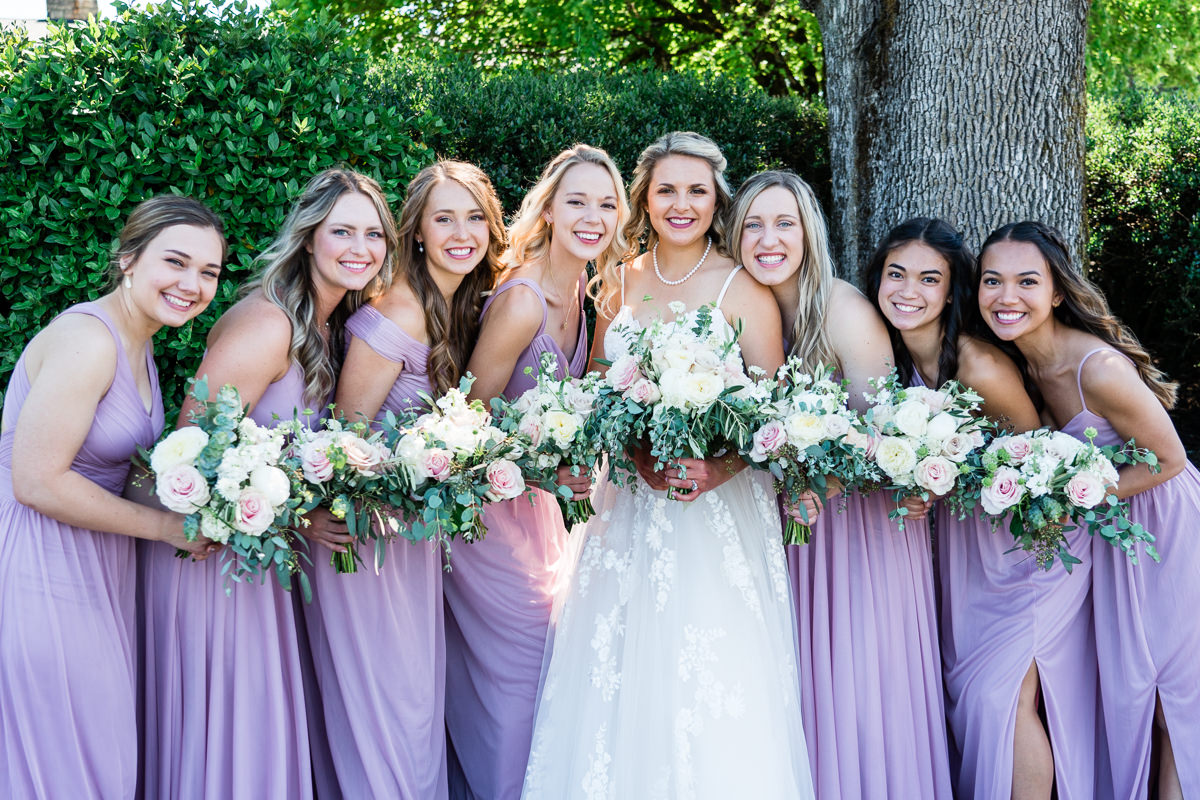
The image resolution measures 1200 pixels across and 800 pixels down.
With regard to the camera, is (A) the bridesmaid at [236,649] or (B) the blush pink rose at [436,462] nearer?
(B) the blush pink rose at [436,462]

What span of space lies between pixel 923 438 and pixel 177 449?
274 cm

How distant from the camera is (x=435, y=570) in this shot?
4.23m

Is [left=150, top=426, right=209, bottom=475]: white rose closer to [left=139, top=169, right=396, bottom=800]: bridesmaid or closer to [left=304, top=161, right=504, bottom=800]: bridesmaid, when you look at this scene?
[left=139, top=169, right=396, bottom=800]: bridesmaid

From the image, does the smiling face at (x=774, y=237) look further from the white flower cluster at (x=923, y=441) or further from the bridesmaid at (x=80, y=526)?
the bridesmaid at (x=80, y=526)

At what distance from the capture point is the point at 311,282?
422 centimetres

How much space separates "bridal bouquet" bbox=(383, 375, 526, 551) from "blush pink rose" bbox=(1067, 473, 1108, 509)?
209 cm

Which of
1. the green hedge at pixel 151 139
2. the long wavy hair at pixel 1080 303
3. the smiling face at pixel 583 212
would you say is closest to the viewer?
the long wavy hair at pixel 1080 303

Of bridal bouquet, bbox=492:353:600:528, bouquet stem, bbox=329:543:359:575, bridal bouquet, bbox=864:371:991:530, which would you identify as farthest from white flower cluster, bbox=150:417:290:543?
→ bridal bouquet, bbox=864:371:991:530

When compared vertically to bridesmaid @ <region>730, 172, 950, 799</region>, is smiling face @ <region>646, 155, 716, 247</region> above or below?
above

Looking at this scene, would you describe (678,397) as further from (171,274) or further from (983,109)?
(983,109)

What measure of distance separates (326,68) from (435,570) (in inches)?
114

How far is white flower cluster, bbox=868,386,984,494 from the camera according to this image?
12.5 ft

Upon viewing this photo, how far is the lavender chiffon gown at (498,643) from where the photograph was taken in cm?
434

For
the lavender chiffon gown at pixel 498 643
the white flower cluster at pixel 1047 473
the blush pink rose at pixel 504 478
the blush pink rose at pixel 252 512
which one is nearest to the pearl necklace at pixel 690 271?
the lavender chiffon gown at pixel 498 643
